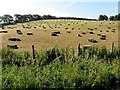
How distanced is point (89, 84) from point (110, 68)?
103 inches

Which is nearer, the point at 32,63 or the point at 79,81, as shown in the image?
the point at 79,81

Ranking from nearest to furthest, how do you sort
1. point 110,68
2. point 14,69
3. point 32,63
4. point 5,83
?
point 5,83
point 14,69
point 110,68
point 32,63

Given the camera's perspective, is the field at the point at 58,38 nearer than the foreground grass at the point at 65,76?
No

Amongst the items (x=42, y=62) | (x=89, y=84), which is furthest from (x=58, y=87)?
(x=42, y=62)

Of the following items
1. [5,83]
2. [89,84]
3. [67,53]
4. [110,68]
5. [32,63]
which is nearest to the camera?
[5,83]

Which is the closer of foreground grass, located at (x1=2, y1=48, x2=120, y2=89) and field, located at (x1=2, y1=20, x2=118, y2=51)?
foreground grass, located at (x1=2, y1=48, x2=120, y2=89)

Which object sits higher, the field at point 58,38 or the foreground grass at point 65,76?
the foreground grass at point 65,76

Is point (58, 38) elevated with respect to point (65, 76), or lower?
lower

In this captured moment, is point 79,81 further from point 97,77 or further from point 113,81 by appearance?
point 113,81

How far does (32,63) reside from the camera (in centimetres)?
1789

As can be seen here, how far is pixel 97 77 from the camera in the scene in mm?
14430

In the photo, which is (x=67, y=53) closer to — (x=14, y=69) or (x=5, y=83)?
(x=14, y=69)

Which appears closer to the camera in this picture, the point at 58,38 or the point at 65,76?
the point at 65,76

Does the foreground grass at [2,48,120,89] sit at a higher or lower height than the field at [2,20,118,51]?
higher
